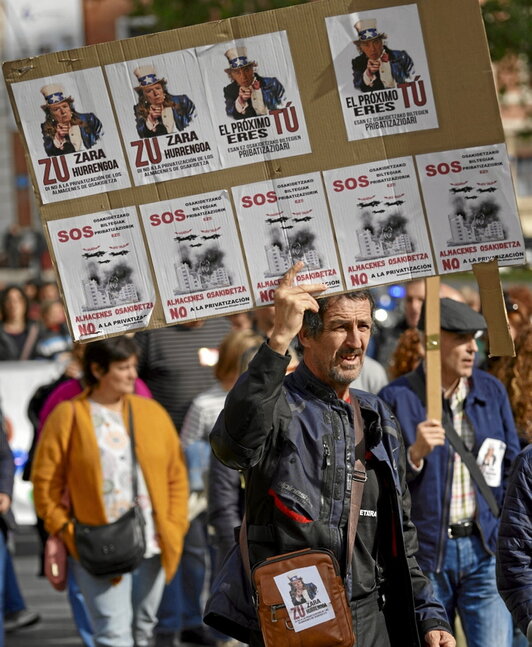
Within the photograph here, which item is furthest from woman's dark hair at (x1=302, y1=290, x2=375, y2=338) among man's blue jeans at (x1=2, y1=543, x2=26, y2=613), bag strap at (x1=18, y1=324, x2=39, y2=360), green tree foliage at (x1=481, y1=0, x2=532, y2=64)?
green tree foliage at (x1=481, y1=0, x2=532, y2=64)

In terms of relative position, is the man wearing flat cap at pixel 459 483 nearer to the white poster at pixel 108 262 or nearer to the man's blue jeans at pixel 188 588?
the white poster at pixel 108 262

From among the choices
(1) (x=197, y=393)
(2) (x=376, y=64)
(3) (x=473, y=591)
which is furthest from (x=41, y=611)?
(2) (x=376, y=64)

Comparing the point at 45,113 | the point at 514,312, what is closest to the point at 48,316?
the point at 514,312

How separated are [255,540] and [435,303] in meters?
1.43

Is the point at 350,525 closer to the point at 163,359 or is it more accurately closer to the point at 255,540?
the point at 255,540

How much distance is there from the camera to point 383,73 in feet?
13.9

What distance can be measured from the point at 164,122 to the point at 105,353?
306cm

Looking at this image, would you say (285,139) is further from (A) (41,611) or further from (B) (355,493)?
(A) (41,611)

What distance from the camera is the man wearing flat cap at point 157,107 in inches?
165

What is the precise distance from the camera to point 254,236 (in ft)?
13.8

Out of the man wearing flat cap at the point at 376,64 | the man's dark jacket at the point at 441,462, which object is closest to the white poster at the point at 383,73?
the man wearing flat cap at the point at 376,64

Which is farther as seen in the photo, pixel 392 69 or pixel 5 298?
pixel 5 298

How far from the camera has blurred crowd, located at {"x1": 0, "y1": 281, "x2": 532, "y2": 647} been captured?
21.9 ft

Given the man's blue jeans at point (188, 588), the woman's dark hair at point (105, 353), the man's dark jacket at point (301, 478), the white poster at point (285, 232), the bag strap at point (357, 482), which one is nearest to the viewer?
the man's dark jacket at point (301, 478)
